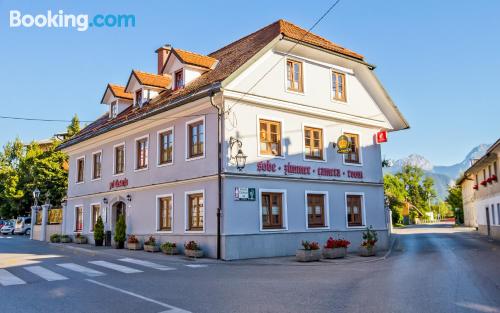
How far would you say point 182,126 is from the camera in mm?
19609

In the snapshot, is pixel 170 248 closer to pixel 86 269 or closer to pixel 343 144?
pixel 86 269

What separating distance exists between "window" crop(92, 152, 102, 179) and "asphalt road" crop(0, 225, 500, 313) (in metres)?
10.9

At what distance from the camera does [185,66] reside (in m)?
20.9

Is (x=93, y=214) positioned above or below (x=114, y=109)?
below

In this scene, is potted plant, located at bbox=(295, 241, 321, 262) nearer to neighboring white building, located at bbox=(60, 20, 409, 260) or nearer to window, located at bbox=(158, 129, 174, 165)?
neighboring white building, located at bbox=(60, 20, 409, 260)

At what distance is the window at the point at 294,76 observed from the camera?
19953 millimetres

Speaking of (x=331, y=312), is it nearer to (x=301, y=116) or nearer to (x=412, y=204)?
(x=301, y=116)

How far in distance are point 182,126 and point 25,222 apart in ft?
106

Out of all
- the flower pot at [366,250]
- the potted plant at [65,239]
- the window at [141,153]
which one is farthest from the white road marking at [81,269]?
the potted plant at [65,239]

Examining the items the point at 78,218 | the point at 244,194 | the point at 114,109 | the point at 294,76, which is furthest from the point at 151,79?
the point at 78,218

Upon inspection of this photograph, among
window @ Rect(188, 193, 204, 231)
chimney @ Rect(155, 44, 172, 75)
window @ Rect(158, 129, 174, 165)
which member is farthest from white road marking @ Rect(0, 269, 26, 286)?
chimney @ Rect(155, 44, 172, 75)

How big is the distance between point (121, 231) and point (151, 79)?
781 centimetres

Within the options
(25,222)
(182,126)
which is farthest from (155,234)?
(25,222)

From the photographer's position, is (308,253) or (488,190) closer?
(308,253)
